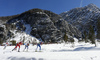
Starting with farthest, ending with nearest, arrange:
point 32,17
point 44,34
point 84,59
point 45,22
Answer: point 32,17
point 45,22
point 44,34
point 84,59

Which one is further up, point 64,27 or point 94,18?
point 94,18

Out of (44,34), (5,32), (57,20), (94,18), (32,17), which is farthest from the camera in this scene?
(94,18)

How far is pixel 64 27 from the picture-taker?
104438 mm

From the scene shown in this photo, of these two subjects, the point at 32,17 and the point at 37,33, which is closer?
the point at 37,33

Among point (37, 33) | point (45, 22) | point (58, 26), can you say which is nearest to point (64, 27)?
point (58, 26)

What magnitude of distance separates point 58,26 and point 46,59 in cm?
9746

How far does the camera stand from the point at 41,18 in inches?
3797

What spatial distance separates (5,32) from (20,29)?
16.9 metres

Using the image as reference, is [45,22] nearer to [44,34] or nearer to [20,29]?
[44,34]

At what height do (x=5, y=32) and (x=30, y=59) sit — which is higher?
(x=5, y=32)

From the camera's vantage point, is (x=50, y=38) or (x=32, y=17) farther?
(x=32, y=17)

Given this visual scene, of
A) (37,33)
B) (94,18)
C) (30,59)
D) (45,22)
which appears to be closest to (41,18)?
(45,22)

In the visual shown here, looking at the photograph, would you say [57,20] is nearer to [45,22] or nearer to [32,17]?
[45,22]

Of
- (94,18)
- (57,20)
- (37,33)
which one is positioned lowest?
(37,33)
